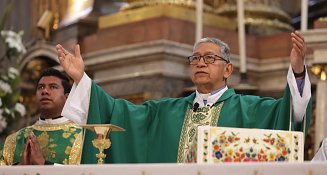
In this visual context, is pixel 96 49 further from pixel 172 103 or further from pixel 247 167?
pixel 247 167

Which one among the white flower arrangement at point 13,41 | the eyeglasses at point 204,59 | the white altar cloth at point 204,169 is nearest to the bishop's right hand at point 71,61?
the eyeglasses at point 204,59

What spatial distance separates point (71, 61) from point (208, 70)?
2.64 feet

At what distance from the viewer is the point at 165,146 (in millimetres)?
5520

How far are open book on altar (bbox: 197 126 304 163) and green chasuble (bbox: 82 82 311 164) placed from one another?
1.25m

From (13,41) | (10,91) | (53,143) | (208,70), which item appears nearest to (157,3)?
(13,41)

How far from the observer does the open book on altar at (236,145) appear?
3.92 metres

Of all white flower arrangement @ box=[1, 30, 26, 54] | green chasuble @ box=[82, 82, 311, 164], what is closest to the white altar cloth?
green chasuble @ box=[82, 82, 311, 164]

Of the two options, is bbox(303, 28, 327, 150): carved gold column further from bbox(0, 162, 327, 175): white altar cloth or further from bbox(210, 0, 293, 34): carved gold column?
bbox(0, 162, 327, 175): white altar cloth

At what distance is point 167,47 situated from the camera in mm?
8219

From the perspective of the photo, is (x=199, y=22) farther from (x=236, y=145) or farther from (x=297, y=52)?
(x=236, y=145)

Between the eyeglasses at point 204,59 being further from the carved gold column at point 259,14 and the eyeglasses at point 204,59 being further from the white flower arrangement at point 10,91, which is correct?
the carved gold column at point 259,14

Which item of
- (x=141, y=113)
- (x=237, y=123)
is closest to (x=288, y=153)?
(x=237, y=123)

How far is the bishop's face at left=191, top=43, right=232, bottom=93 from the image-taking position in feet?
17.4

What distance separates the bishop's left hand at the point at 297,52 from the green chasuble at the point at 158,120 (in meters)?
0.43
